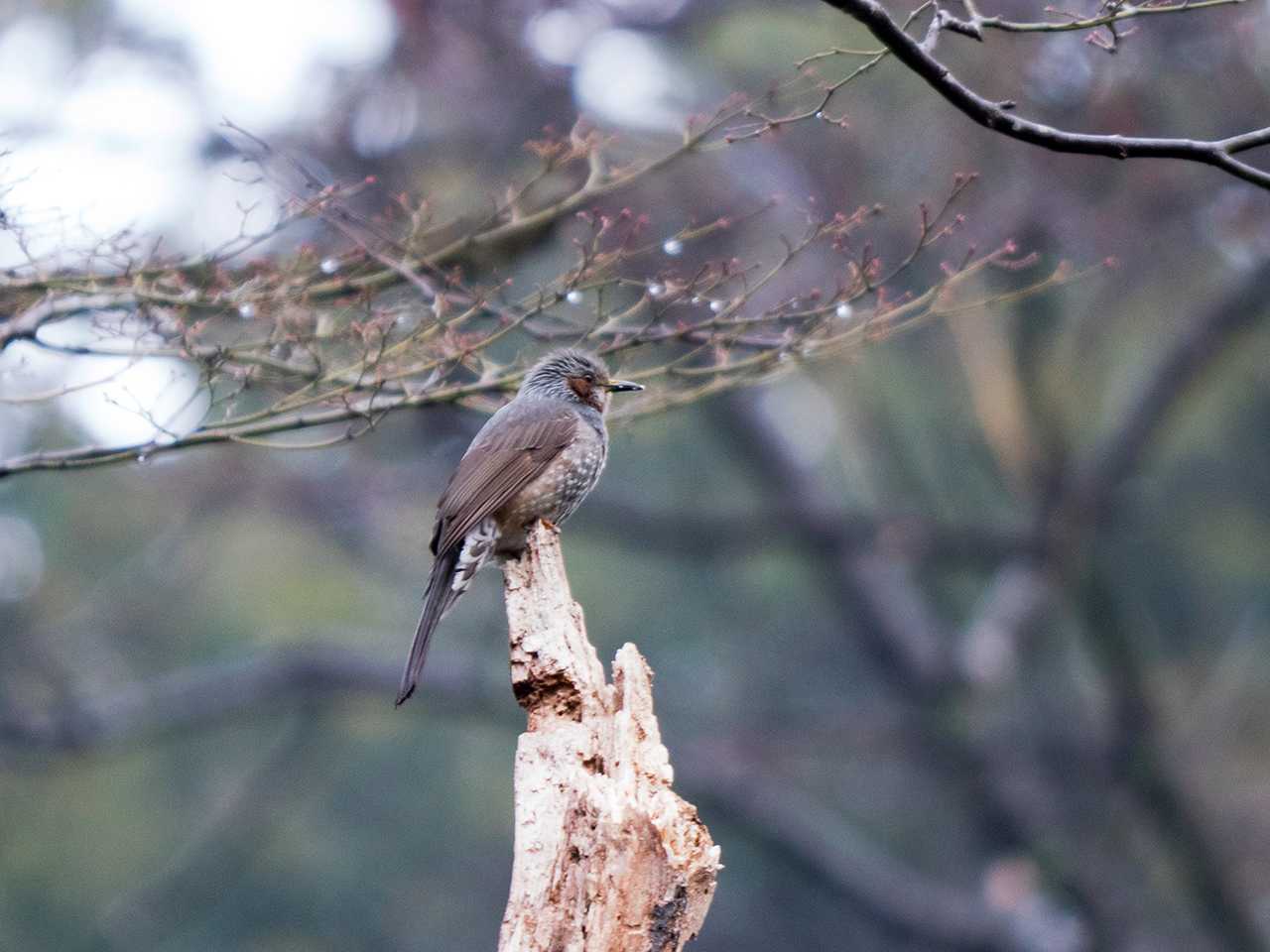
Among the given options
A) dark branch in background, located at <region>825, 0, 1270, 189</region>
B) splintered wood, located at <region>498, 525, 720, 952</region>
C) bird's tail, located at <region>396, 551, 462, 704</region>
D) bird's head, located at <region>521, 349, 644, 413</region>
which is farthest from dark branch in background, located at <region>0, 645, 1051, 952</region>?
dark branch in background, located at <region>825, 0, 1270, 189</region>

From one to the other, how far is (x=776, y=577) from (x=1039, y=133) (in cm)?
1738

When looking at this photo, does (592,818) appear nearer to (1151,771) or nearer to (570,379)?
(570,379)

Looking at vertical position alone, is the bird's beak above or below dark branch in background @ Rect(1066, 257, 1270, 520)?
below

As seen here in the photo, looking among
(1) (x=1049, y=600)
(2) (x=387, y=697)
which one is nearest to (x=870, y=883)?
(1) (x=1049, y=600)

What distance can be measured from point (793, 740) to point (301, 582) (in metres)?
8.77

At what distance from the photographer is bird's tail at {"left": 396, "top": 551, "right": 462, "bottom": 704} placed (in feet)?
15.3

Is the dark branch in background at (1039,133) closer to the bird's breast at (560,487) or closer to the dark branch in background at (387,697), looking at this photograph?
the bird's breast at (560,487)

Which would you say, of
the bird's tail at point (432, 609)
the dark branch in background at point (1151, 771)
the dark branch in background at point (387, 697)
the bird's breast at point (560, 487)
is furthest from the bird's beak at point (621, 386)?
the dark branch in background at point (387, 697)

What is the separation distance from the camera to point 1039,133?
3.65 meters

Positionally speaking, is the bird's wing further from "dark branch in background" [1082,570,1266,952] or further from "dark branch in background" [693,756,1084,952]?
"dark branch in background" [693,756,1084,952]

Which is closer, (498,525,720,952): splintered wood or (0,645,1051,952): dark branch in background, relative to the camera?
(498,525,720,952): splintered wood

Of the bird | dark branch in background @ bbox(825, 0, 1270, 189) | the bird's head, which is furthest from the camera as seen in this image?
the bird's head

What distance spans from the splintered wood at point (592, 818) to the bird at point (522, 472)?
0.90 m

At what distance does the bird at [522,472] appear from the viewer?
16.9ft
